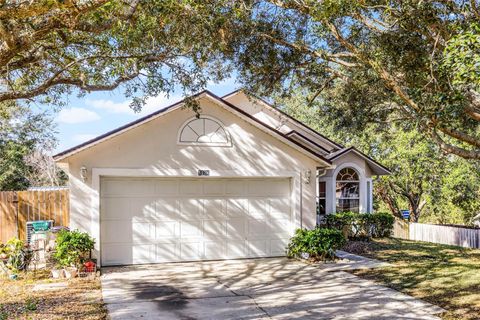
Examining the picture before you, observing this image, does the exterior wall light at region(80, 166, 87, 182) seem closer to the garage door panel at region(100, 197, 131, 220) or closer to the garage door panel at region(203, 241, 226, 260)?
the garage door panel at region(100, 197, 131, 220)

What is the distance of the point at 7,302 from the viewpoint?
8125mm

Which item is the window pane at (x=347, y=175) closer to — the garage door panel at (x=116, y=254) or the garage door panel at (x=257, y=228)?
the garage door panel at (x=257, y=228)

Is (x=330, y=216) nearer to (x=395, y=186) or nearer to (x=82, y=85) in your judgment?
(x=395, y=186)

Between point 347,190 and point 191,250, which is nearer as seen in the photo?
point 191,250

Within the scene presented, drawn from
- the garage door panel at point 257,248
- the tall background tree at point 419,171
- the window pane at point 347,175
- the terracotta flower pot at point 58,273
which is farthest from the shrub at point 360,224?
the terracotta flower pot at point 58,273

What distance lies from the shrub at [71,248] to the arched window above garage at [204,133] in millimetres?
3673

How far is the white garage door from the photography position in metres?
11.7

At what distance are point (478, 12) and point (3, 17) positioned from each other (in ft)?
25.7

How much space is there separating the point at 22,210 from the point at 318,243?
9597 millimetres

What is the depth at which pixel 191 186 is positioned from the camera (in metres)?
12.5

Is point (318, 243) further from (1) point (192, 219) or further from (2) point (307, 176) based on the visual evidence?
(1) point (192, 219)

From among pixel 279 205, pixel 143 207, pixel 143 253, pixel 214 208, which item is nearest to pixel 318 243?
pixel 279 205

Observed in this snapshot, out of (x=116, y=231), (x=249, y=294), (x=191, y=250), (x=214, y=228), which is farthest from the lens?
(x=214, y=228)

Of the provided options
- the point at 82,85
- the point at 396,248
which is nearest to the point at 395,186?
the point at 396,248
